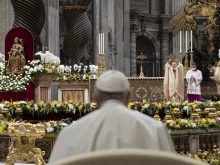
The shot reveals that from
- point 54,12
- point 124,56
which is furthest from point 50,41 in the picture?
point 124,56

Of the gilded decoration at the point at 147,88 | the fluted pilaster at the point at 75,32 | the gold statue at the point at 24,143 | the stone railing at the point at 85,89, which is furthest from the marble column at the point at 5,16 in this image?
the gold statue at the point at 24,143

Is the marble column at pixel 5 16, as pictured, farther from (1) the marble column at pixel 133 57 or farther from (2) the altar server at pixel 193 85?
(1) the marble column at pixel 133 57

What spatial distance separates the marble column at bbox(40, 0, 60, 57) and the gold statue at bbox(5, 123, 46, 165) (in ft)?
42.5

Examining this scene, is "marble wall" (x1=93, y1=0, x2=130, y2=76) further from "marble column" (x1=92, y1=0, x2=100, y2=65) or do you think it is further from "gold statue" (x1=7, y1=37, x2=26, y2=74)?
"gold statue" (x1=7, y1=37, x2=26, y2=74)

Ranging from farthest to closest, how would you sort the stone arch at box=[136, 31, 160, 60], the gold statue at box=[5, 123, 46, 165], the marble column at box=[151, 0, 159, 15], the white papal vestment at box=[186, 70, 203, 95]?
the marble column at box=[151, 0, 159, 15] < the stone arch at box=[136, 31, 160, 60] < the white papal vestment at box=[186, 70, 203, 95] < the gold statue at box=[5, 123, 46, 165]

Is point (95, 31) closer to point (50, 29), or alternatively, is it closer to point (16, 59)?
point (50, 29)

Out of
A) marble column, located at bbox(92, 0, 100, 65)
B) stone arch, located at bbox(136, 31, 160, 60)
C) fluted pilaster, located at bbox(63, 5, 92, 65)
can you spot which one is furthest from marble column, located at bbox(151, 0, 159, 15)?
fluted pilaster, located at bbox(63, 5, 92, 65)

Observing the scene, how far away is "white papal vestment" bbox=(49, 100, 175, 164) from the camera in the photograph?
8.70ft

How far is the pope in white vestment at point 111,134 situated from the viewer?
2.65m

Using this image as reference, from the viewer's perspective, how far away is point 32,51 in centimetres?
1808

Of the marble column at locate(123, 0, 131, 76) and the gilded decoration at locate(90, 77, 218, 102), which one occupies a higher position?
the marble column at locate(123, 0, 131, 76)

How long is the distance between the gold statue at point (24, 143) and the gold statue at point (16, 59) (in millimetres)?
7576

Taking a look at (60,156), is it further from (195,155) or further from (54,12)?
(54,12)

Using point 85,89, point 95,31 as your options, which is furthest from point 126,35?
point 85,89
